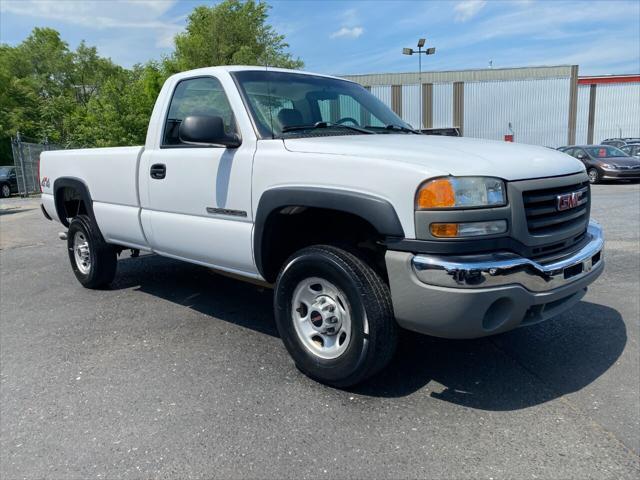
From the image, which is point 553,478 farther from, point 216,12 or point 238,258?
point 216,12

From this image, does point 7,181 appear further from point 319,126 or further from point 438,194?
point 438,194

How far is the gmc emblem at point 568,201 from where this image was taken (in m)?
3.13

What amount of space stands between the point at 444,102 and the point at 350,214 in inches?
1561

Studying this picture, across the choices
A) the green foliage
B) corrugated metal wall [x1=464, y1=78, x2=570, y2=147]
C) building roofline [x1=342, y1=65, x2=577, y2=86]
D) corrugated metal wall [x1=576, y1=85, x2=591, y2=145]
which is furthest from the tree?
corrugated metal wall [x1=576, y1=85, x2=591, y2=145]

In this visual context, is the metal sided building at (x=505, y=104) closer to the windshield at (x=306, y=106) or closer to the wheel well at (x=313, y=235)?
the windshield at (x=306, y=106)

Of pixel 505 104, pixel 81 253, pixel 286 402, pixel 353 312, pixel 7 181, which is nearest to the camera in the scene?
pixel 353 312

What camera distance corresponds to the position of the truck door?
3709 millimetres

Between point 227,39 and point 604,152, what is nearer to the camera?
point 604,152

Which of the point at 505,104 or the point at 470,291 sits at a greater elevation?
the point at 505,104

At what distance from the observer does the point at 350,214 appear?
10.6 ft

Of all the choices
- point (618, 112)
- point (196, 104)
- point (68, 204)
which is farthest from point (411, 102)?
point (196, 104)

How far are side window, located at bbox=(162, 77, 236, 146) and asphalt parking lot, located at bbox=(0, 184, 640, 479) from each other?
1672 millimetres

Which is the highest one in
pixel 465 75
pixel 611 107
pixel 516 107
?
pixel 465 75

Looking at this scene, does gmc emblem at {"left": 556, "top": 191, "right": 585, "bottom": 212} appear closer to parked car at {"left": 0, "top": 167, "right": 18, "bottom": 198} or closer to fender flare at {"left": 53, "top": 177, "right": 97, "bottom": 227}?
fender flare at {"left": 53, "top": 177, "right": 97, "bottom": 227}
